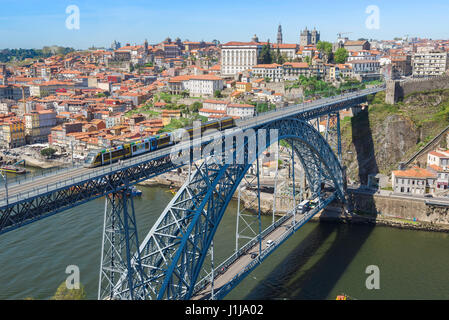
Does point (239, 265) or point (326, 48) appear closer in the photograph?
point (239, 265)

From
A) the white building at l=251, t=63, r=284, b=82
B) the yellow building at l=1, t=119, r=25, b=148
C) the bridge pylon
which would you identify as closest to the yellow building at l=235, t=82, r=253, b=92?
the white building at l=251, t=63, r=284, b=82

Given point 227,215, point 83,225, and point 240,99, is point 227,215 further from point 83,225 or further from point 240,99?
point 240,99

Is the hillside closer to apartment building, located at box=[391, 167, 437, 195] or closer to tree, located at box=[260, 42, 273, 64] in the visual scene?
apartment building, located at box=[391, 167, 437, 195]

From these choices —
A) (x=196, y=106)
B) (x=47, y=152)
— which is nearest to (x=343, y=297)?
(x=47, y=152)

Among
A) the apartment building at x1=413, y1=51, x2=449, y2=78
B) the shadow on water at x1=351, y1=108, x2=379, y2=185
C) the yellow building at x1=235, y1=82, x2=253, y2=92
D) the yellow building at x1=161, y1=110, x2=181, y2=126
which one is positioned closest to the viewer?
the shadow on water at x1=351, y1=108, x2=379, y2=185

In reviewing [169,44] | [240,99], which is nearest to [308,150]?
[240,99]

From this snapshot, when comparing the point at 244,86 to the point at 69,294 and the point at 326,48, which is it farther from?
the point at 69,294
